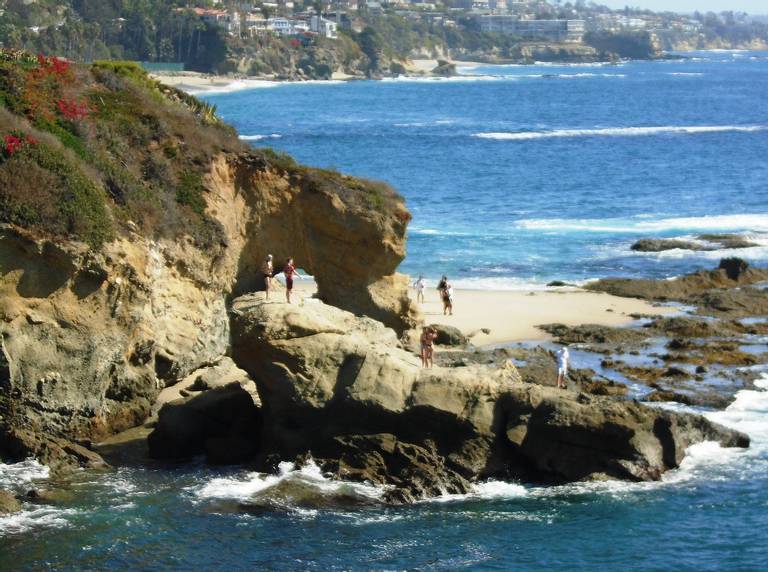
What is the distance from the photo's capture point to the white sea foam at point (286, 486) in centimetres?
2312

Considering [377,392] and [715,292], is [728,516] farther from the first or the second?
[715,292]

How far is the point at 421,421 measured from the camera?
24.3 m

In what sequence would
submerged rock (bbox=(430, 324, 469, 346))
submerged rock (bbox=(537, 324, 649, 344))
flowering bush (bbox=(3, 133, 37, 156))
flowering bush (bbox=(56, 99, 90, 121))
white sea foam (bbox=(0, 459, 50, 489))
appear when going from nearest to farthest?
white sea foam (bbox=(0, 459, 50, 489)), flowering bush (bbox=(3, 133, 37, 156)), flowering bush (bbox=(56, 99, 90, 121)), submerged rock (bbox=(430, 324, 469, 346)), submerged rock (bbox=(537, 324, 649, 344))

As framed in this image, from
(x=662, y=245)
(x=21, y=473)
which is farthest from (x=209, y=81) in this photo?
(x=21, y=473)

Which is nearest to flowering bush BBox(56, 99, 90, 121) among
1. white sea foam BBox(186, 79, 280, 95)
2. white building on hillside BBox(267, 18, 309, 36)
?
white sea foam BBox(186, 79, 280, 95)

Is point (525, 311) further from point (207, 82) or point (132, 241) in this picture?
point (207, 82)

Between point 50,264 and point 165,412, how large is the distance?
361 centimetres

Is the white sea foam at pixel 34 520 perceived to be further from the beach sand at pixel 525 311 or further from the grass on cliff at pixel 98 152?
the beach sand at pixel 525 311

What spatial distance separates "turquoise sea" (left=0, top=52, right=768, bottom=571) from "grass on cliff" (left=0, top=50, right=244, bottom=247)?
5274 mm

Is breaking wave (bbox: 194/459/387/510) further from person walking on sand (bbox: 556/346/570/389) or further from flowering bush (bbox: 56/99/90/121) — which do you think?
flowering bush (bbox: 56/99/90/121)

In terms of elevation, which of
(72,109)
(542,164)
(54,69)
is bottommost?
(542,164)

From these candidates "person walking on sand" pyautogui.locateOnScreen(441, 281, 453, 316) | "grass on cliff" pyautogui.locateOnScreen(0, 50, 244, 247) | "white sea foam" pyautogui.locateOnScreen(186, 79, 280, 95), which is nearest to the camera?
"grass on cliff" pyautogui.locateOnScreen(0, 50, 244, 247)

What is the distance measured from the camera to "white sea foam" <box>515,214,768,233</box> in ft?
185

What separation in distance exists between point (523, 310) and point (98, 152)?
50.8ft
